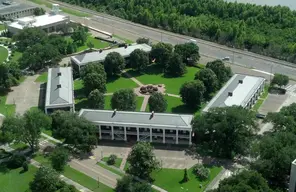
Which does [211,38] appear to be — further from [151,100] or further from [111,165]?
[111,165]

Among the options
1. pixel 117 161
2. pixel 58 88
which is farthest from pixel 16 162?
pixel 58 88

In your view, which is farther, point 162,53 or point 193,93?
point 162,53

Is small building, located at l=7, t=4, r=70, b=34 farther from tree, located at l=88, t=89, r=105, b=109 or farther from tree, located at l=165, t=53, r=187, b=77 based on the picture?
tree, located at l=88, t=89, r=105, b=109

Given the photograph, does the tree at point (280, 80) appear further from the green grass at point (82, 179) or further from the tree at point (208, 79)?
the green grass at point (82, 179)

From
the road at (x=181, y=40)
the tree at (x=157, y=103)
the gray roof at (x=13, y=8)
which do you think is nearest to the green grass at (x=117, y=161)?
the tree at (x=157, y=103)

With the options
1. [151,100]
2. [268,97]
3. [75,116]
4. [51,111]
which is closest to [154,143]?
[151,100]

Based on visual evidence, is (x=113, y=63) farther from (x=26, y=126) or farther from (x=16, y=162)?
(x=16, y=162)

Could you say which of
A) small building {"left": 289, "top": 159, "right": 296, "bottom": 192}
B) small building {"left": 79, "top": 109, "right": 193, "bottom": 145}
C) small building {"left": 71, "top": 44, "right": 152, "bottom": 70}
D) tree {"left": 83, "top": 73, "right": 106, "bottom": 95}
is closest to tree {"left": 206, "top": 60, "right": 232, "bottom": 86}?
small building {"left": 71, "top": 44, "right": 152, "bottom": 70}

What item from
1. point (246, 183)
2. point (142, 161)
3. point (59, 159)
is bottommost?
point (59, 159)
